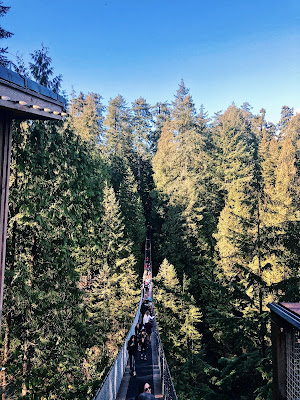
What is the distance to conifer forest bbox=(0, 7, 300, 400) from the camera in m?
5.64

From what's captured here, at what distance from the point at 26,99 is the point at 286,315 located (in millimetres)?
3117

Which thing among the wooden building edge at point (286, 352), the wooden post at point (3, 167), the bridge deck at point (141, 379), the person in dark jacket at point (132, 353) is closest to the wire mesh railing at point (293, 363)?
Answer: the wooden building edge at point (286, 352)

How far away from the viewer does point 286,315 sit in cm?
207

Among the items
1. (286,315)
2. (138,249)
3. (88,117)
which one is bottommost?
(138,249)

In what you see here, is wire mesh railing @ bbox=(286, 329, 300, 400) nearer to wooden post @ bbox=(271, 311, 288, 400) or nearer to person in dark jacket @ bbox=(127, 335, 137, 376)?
wooden post @ bbox=(271, 311, 288, 400)

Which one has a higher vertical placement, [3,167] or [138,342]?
[3,167]

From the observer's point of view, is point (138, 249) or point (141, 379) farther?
point (138, 249)

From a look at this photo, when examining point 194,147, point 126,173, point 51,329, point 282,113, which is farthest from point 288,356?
point 282,113

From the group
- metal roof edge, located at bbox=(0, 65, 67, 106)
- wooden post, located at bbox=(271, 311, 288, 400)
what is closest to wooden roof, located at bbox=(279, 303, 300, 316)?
wooden post, located at bbox=(271, 311, 288, 400)

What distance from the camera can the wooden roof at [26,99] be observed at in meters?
2.92

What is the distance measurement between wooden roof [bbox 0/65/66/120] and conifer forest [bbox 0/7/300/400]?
1415 millimetres

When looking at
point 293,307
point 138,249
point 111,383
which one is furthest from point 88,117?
point 293,307

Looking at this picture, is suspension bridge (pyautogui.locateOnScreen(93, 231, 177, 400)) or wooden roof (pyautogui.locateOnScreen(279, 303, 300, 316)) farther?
suspension bridge (pyautogui.locateOnScreen(93, 231, 177, 400))

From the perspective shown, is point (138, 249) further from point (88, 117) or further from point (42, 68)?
point (42, 68)
